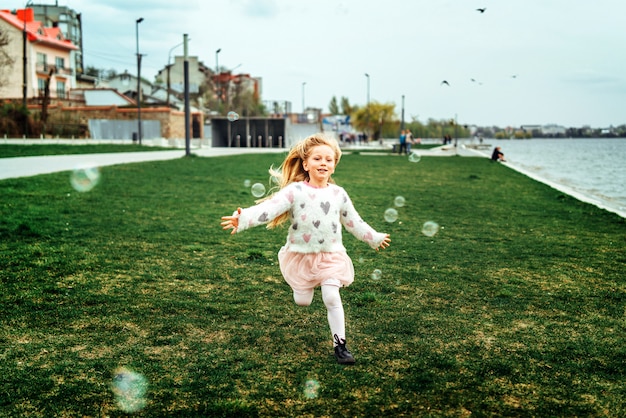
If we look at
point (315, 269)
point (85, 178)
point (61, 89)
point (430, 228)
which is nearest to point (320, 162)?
point (315, 269)

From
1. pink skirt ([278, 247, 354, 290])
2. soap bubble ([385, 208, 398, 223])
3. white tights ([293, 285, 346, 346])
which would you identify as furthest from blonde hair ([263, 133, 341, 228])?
soap bubble ([385, 208, 398, 223])

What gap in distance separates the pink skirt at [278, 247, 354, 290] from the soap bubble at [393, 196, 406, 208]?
836 cm

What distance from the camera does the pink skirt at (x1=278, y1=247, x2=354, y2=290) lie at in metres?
4.23

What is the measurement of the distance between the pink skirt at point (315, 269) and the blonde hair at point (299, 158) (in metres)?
0.37

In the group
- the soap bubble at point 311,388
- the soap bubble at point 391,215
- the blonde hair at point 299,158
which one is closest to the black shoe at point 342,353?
the soap bubble at point 311,388

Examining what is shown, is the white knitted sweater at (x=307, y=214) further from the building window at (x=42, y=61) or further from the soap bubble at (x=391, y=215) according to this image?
the building window at (x=42, y=61)

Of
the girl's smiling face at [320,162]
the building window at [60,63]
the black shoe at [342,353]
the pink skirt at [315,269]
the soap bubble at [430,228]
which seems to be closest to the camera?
the black shoe at [342,353]

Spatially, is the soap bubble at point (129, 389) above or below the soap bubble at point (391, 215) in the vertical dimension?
below

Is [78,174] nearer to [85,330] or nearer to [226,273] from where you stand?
[226,273]

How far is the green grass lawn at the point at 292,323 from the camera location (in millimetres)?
3453

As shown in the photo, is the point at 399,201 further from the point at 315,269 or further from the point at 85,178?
the point at 315,269

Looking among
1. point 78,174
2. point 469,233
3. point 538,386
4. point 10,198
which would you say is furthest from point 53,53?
point 538,386

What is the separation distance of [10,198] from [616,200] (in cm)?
1681

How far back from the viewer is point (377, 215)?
11.1 meters
